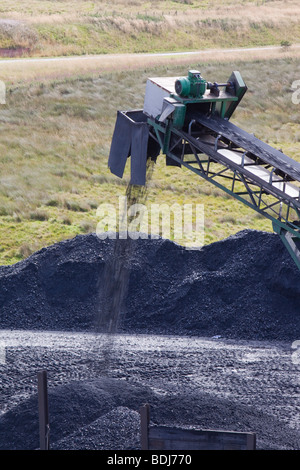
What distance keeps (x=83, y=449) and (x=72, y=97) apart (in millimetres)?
26224

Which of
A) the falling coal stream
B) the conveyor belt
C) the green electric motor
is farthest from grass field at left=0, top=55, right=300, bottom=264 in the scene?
the green electric motor

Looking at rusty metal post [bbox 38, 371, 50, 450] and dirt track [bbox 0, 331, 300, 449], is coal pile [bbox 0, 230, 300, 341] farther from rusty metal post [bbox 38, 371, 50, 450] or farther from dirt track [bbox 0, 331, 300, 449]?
rusty metal post [bbox 38, 371, 50, 450]

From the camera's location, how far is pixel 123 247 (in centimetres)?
1862

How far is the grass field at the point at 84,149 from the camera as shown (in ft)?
76.4

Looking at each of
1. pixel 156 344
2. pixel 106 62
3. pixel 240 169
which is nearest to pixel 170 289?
pixel 156 344

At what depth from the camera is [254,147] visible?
1327 cm

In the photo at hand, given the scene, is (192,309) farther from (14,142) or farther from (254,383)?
(14,142)

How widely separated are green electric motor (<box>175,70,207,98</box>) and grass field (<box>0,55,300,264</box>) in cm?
904

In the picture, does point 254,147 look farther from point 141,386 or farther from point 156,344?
point 156,344

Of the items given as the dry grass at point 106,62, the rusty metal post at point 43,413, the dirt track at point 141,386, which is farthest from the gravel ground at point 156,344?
the dry grass at point 106,62

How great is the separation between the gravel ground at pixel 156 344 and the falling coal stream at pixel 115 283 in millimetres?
151

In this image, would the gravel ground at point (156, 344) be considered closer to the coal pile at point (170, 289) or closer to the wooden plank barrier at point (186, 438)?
the coal pile at point (170, 289)

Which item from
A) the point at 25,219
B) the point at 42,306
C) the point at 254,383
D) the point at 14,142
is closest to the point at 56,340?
the point at 42,306

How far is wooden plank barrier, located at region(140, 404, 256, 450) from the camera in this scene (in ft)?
29.5
